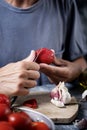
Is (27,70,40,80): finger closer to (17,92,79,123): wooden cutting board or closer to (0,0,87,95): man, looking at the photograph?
(17,92,79,123): wooden cutting board

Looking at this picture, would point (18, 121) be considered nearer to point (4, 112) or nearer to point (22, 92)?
point (4, 112)

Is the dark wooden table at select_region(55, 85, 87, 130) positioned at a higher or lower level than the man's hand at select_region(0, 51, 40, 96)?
lower

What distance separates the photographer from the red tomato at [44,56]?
0.97 metres

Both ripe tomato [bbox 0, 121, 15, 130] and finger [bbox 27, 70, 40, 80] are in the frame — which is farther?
finger [bbox 27, 70, 40, 80]

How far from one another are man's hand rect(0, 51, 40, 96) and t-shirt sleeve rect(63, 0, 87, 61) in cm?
38

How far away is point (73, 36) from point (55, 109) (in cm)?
50

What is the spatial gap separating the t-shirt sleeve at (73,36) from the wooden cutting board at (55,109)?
356mm

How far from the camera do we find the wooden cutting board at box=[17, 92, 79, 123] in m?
0.80

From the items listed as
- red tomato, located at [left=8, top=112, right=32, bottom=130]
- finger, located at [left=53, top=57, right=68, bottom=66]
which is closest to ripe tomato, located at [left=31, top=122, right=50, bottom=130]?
red tomato, located at [left=8, top=112, right=32, bottom=130]

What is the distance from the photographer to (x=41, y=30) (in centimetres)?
127

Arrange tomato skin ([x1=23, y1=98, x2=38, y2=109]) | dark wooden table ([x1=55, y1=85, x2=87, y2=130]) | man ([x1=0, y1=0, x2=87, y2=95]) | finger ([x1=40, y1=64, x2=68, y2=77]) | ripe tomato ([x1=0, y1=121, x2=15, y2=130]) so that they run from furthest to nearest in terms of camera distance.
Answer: man ([x1=0, y1=0, x2=87, y2=95]) → finger ([x1=40, y1=64, x2=68, y2=77]) → tomato skin ([x1=23, y1=98, x2=38, y2=109]) → dark wooden table ([x1=55, y1=85, x2=87, y2=130]) → ripe tomato ([x1=0, y1=121, x2=15, y2=130])

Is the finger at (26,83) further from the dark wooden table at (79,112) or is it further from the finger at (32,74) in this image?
the dark wooden table at (79,112)

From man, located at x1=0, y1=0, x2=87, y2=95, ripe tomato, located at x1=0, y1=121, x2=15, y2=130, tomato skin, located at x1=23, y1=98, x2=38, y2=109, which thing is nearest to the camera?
ripe tomato, located at x1=0, y1=121, x2=15, y2=130

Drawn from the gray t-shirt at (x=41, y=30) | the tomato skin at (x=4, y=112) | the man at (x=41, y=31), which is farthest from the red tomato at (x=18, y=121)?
the gray t-shirt at (x=41, y=30)
